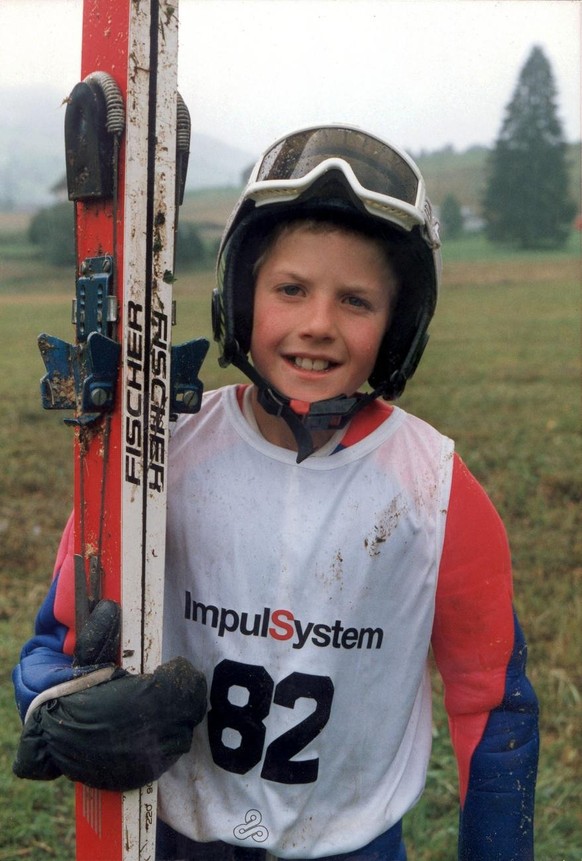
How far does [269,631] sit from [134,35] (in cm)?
116

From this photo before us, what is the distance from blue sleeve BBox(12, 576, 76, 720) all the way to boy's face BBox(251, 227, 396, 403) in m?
0.68

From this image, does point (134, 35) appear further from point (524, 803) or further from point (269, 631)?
point (524, 803)

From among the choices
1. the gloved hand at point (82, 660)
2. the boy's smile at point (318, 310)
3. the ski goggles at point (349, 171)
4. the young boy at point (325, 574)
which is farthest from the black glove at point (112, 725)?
the ski goggles at point (349, 171)

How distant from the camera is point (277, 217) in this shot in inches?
79.9

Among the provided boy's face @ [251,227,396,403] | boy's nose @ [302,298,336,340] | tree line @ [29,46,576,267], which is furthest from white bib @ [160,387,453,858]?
tree line @ [29,46,576,267]

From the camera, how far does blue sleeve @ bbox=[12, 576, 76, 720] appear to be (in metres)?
1.86

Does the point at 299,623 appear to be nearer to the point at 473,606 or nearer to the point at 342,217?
the point at 473,606

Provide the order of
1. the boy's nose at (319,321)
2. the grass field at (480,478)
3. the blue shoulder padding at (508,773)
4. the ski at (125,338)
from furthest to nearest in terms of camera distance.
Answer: the grass field at (480,478) < the blue shoulder padding at (508,773) < the boy's nose at (319,321) < the ski at (125,338)

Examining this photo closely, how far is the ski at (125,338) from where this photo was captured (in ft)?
5.59

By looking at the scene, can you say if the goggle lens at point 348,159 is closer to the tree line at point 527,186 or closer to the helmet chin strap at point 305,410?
the helmet chin strap at point 305,410

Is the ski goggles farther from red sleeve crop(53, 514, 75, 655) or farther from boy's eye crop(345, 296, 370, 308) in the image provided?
red sleeve crop(53, 514, 75, 655)

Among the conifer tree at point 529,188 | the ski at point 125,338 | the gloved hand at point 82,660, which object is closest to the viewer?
the ski at point 125,338

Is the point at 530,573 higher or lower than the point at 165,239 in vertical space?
lower

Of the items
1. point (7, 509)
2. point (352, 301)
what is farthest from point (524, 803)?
point (7, 509)
